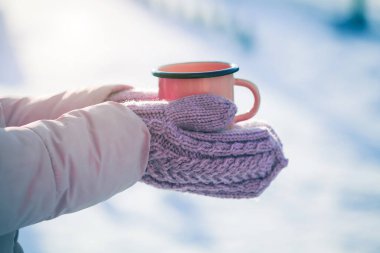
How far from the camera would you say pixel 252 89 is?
0.68 metres

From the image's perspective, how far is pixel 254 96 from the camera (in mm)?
676

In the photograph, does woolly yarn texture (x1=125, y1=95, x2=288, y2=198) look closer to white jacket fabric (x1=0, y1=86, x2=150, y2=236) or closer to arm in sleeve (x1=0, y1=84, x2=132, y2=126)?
white jacket fabric (x1=0, y1=86, x2=150, y2=236)

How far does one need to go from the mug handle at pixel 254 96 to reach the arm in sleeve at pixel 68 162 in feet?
0.54

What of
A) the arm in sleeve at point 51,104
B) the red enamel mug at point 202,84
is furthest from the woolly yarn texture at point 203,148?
→ the arm in sleeve at point 51,104

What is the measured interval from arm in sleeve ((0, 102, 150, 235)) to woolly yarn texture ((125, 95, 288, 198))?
0.08ft

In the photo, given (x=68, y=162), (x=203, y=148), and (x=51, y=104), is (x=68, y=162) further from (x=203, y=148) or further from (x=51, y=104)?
(x=51, y=104)

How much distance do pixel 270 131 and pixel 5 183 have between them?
39 cm

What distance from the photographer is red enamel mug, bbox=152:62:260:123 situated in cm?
61

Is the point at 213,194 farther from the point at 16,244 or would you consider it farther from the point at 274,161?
the point at 16,244

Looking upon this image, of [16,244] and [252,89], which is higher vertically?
[252,89]

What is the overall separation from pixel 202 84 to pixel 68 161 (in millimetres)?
217

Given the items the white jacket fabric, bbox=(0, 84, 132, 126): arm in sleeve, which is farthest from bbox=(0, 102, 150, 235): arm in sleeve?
bbox=(0, 84, 132, 126): arm in sleeve

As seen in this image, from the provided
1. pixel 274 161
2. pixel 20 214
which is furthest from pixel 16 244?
pixel 274 161

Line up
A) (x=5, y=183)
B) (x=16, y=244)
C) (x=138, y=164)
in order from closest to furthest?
(x=5, y=183) < (x=138, y=164) < (x=16, y=244)
